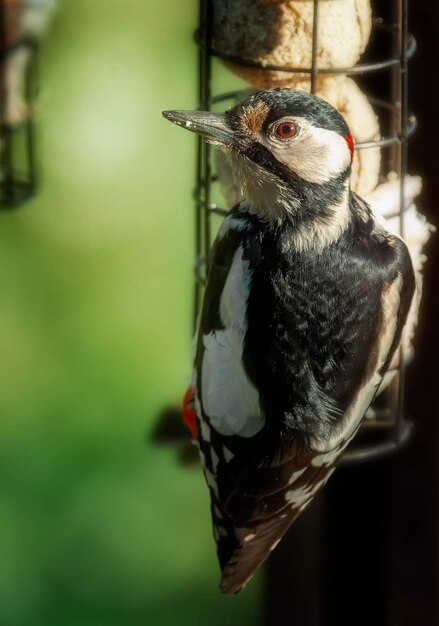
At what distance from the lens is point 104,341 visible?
9.72ft

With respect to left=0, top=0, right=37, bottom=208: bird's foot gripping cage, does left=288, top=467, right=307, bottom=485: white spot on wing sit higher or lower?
lower

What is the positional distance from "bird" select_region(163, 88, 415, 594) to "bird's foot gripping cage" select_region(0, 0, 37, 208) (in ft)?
3.31

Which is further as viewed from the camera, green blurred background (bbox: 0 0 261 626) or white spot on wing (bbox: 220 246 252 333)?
green blurred background (bbox: 0 0 261 626)

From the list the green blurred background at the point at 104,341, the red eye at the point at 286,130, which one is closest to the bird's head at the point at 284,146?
the red eye at the point at 286,130

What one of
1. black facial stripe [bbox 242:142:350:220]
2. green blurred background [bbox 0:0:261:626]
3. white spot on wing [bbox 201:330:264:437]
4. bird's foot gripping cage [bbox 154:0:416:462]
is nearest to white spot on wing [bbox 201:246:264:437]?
white spot on wing [bbox 201:330:264:437]

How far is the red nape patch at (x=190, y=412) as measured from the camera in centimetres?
211

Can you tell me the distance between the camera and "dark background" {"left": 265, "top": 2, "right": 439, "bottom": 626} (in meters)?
2.00

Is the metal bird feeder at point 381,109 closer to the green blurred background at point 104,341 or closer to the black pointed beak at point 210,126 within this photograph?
the black pointed beak at point 210,126

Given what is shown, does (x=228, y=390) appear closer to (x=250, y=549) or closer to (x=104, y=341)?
(x=250, y=549)

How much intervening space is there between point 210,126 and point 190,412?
52 cm

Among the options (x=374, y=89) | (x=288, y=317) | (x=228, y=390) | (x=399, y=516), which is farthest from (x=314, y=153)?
(x=399, y=516)

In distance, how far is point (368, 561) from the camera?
7.13 ft

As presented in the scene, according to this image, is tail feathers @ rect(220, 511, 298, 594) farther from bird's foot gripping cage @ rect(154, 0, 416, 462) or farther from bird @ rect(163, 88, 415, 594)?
bird's foot gripping cage @ rect(154, 0, 416, 462)

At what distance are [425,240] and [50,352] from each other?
1.09 metres
